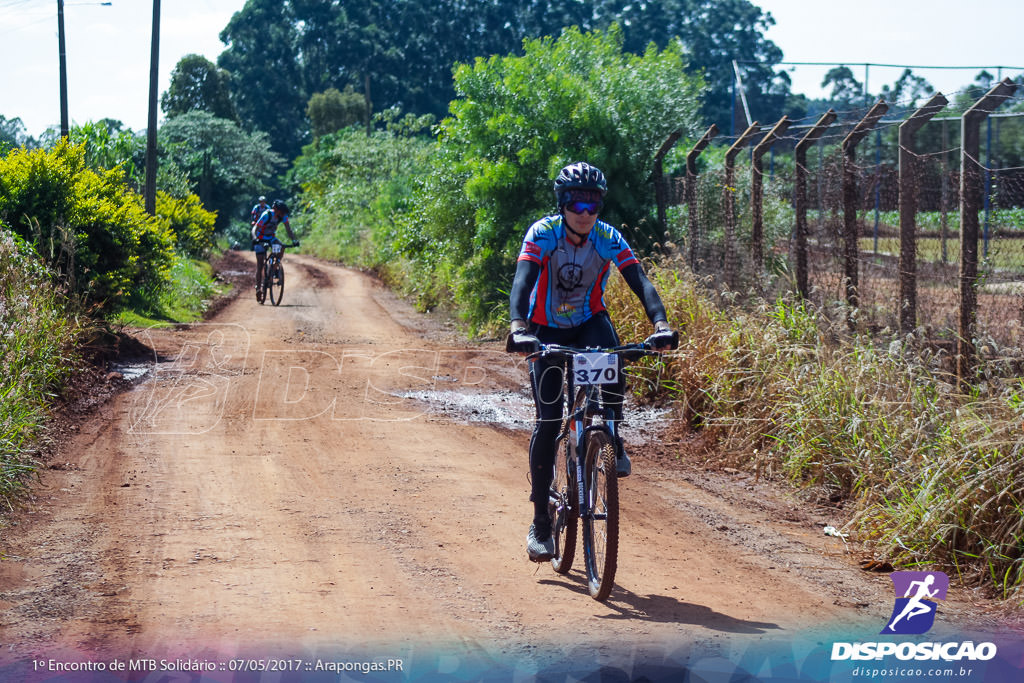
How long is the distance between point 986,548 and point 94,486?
18.4 ft

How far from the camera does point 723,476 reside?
7.57 meters

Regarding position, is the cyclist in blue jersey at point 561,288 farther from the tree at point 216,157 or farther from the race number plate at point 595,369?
the tree at point 216,157

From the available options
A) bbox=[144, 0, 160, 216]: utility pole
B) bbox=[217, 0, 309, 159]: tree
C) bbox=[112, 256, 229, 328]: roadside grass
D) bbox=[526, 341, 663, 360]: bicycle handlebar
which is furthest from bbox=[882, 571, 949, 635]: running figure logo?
bbox=[217, 0, 309, 159]: tree

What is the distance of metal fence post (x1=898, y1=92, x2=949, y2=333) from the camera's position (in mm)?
7754

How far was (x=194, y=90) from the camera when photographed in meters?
61.6

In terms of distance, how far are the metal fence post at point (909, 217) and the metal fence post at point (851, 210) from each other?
557mm

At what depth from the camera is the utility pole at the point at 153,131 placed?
907 inches

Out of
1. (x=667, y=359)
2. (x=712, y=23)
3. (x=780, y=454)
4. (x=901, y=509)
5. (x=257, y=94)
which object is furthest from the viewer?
(x=257, y=94)

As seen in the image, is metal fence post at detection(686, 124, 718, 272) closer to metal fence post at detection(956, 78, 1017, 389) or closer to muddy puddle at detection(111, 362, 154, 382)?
metal fence post at detection(956, 78, 1017, 389)

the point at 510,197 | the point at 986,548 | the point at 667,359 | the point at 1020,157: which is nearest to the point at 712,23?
the point at 1020,157

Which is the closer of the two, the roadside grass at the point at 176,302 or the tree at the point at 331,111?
the roadside grass at the point at 176,302

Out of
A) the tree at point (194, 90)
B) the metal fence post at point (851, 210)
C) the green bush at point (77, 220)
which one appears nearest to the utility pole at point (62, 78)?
the green bush at point (77, 220)

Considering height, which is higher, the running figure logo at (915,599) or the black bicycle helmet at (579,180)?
the black bicycle helmet at (579,180)

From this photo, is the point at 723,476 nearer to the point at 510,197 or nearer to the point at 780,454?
the point at 780,454
